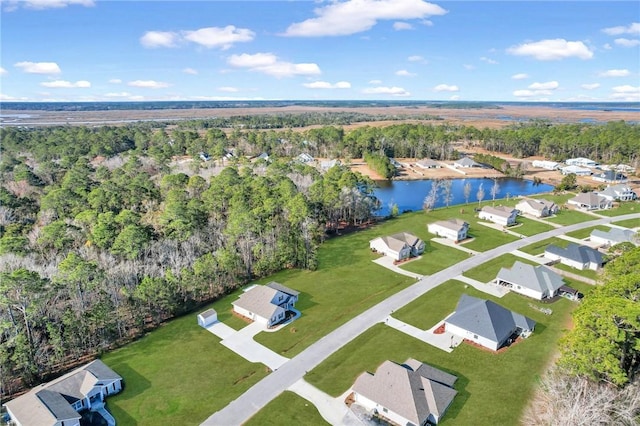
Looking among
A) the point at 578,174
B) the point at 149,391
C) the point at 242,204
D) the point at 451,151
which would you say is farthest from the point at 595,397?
the point at 451,151

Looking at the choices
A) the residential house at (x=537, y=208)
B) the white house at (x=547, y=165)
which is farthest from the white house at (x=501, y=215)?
the white house at (x=547, y=165)

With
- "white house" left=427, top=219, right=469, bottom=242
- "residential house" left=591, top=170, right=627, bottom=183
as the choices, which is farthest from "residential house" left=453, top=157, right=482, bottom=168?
"white house" left=427, top=219, right=469, bottom=242

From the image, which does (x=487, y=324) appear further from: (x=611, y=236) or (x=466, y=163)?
(x=466, y=163)

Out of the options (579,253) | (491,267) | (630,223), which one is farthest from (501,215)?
(630,223)

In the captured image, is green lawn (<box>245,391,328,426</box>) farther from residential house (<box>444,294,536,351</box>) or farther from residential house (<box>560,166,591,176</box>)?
residential house (<box>560,166,591,176</box>)

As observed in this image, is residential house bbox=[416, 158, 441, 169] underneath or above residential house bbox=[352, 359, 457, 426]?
above

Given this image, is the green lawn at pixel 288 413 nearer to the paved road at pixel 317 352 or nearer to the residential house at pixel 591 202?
the paved road at pixel 317 352
